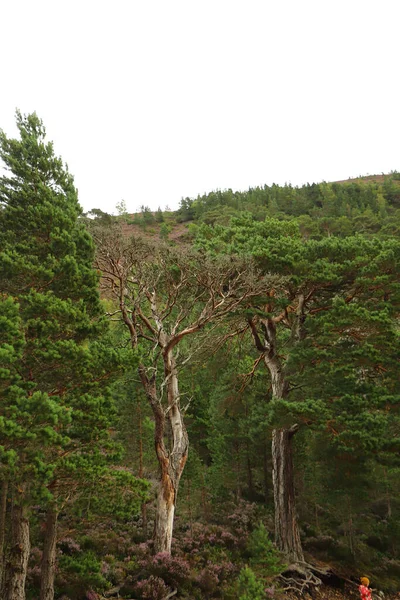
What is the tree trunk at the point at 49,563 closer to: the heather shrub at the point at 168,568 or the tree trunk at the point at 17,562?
the tree trunk at the point at 17,562

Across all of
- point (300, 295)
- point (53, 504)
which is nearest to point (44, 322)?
point (53, 504)

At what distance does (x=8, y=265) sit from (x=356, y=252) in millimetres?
10991

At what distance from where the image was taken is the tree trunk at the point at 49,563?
949cm

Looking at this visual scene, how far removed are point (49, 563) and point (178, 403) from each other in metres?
6.09

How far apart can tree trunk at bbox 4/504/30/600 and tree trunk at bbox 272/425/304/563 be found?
925 cm

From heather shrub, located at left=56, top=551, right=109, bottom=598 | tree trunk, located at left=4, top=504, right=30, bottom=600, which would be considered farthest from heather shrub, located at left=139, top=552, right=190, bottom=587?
tree trunk, located at left=4, top=504, right=30, bottom=600

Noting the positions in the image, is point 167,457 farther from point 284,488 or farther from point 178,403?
point 284,488

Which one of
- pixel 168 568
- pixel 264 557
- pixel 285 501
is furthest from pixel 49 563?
pixel 285 501

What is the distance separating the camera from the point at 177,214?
356 feet

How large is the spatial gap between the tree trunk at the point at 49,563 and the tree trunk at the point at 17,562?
2.51 ft

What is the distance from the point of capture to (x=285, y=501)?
1454 cm

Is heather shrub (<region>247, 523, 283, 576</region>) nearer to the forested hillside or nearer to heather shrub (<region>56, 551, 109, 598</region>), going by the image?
the forested hillside

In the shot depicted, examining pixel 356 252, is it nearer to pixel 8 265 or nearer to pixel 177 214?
pixel 8 265

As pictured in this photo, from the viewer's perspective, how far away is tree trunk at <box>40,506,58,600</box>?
31.1ft
